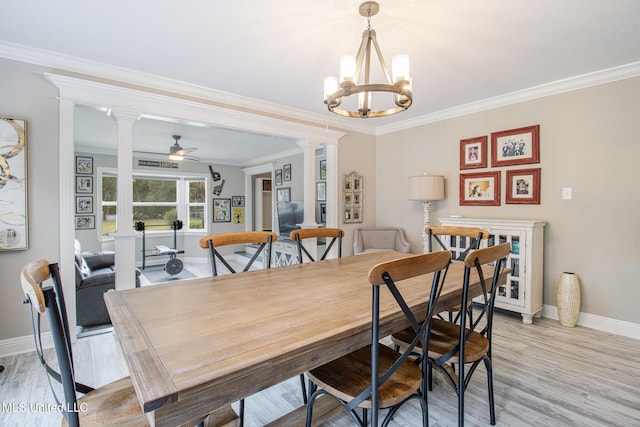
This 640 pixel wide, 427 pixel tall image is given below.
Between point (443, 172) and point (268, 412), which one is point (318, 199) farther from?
point (268, 412)

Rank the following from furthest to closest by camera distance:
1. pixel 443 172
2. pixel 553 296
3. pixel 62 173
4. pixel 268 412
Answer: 1. pixel 443 172
2. pixel 553 296
3. pixel 62 173
4. pixel 268 412

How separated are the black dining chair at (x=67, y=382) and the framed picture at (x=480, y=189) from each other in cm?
360

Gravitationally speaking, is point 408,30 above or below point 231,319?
above

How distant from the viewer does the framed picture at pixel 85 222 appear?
575 cm

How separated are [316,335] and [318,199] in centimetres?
453

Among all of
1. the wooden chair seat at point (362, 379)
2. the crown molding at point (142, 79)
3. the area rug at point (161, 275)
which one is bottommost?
the area rug at point (161, 275)

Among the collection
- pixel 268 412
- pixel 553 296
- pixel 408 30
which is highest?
pixel 408 30

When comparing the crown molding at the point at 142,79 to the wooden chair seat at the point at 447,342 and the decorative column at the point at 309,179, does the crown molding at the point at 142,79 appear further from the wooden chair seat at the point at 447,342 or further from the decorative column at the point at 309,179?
the wooden chair seat at the point at 447,342

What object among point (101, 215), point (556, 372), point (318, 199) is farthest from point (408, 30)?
point (101, 215)

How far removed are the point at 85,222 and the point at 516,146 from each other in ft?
23.0

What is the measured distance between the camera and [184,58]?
8.44 ft

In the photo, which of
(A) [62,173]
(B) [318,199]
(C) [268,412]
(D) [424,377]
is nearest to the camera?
(D) [424,377]
